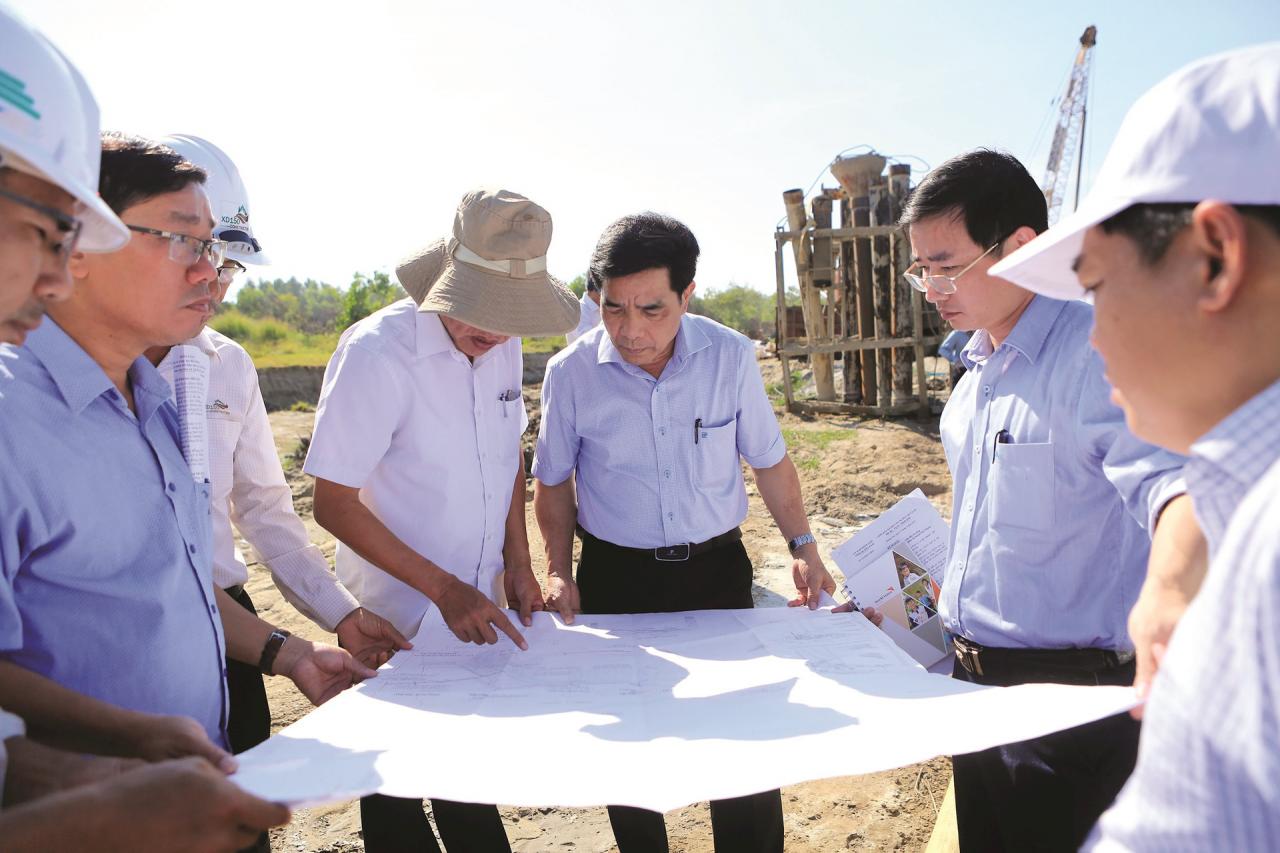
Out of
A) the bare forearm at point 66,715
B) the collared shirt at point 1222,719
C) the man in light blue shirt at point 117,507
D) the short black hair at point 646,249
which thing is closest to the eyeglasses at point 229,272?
the man in light blue shirt at point 117,507

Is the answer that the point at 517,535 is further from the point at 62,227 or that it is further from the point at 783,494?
the point at 62,227

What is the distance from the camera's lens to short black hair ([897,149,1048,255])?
1993mm

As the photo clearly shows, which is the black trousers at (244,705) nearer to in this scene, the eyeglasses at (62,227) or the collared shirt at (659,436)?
the collared shirt at (659,436)

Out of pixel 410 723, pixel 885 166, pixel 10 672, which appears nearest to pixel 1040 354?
pixel 410 723

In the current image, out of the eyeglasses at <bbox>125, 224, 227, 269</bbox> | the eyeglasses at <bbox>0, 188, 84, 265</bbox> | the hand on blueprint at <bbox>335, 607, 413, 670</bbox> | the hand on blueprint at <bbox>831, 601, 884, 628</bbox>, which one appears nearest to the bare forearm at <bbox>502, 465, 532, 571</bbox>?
the hand on blueprint at <bbox>335, 607, 413, 670</bbox>

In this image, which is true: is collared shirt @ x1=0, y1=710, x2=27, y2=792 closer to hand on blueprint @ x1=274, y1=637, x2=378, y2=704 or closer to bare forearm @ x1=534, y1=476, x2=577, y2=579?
hand on blueprint @ x1=274, y1=637, x2=378, y2=704

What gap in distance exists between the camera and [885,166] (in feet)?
36.5

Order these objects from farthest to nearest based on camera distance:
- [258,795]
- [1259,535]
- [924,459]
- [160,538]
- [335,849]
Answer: [924,459]
[335,849]
[160,538]
[258,795]
[1259,535]

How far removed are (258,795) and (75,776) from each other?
0.29 m

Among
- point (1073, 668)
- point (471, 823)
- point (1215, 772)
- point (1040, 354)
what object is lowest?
point (471, 823)

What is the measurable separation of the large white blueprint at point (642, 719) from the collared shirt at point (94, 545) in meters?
0.28

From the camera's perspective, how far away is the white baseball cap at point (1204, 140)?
0.82 meters

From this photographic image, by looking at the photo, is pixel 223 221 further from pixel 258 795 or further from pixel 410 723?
pixel 258 795

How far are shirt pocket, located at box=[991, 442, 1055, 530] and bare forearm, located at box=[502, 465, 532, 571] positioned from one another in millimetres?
1329
